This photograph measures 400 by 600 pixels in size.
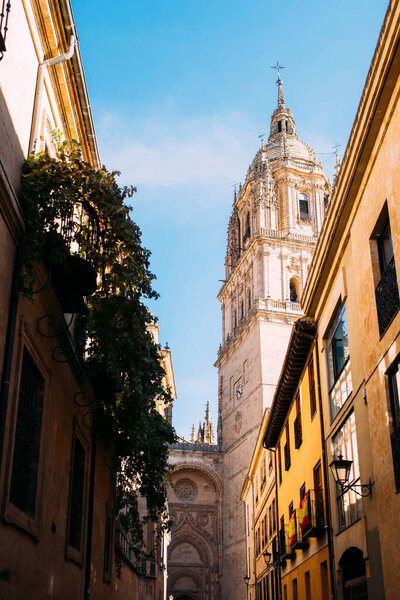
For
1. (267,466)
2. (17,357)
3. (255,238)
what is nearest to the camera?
(17,357)

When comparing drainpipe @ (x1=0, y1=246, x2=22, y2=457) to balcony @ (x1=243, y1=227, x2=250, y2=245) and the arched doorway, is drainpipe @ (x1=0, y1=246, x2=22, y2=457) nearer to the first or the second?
the arched doorway

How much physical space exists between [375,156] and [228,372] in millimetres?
45274

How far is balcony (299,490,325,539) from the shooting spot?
1298cm

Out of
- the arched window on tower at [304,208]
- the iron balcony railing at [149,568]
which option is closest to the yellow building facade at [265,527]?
the iron balcony railing at [149,568]

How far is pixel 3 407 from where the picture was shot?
6.48m

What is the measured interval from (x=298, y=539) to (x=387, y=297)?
8523mm

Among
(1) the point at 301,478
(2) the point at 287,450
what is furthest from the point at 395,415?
(2) the point at 287,450

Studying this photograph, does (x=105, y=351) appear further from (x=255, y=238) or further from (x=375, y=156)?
(x=255, y=238)

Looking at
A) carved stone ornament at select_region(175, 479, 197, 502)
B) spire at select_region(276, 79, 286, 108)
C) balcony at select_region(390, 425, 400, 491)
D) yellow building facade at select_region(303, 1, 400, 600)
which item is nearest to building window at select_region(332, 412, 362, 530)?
yellow building facade at select_region(303, 1, 400, 600)

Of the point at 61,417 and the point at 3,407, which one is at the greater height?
the point at 61,417

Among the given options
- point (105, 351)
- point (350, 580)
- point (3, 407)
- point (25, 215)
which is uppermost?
point (25, 215)

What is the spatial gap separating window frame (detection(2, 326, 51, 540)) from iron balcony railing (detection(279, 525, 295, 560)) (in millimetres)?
10882

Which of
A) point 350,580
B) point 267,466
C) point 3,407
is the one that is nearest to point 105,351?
point 3,407

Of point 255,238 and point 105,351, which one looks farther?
point 255,238
